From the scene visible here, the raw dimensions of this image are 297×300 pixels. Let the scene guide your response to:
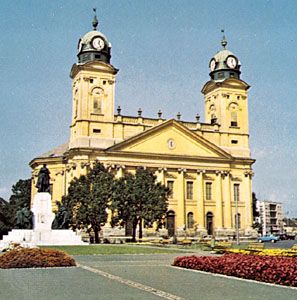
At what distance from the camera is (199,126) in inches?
2975

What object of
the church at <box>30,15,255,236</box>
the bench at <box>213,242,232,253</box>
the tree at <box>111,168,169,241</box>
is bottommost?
the bench at <box>213,242,232,253</box>

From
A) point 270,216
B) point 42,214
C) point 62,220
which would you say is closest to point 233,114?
point 62,220

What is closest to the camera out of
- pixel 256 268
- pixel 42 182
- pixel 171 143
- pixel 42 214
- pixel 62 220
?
pixel 256 268

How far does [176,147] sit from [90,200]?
2144 centimetres

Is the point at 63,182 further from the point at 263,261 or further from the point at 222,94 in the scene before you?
the point at 263,261

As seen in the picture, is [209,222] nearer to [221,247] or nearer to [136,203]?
[136,203]

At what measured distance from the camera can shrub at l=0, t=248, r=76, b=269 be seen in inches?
774

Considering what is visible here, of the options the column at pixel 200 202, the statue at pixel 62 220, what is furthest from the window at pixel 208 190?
the statue at pixel 62 220

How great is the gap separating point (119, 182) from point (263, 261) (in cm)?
4095

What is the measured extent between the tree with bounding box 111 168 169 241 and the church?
36.1 ft

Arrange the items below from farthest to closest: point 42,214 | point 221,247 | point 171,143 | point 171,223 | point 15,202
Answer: point 15,202
point 171,143
point 171,223
point 42,214
point 221,247

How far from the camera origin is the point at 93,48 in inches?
2758

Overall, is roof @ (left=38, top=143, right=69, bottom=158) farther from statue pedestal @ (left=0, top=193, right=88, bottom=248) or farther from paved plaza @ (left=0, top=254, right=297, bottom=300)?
paved plaza @ (left=0, top=254, right=297, bottom=300)

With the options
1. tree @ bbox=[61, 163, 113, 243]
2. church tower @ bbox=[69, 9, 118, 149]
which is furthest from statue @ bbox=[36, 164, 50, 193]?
church tower @ bbox=[69, 9, 118, 149]
